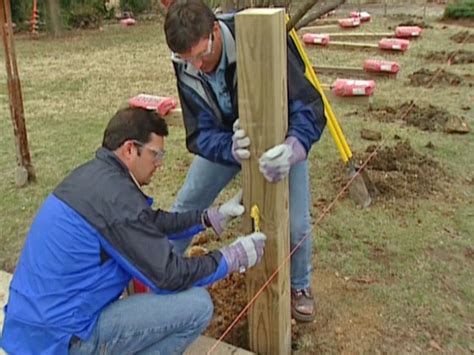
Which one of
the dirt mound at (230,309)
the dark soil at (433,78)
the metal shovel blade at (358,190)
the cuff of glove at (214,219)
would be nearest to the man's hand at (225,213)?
the cuff of glove at (214,219)

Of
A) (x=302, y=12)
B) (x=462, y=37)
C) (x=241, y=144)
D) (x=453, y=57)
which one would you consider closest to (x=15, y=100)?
(x=302, y=12)

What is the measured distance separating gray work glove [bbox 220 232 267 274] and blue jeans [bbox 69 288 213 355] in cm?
17

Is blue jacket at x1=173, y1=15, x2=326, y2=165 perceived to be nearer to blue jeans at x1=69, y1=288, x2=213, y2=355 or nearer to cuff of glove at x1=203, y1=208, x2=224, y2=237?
cuff of glove at x1=203, y1=208, x2=224, y2=237

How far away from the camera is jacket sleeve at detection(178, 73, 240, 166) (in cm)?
221

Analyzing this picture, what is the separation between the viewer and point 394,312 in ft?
8.82

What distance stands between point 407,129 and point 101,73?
5050 mm

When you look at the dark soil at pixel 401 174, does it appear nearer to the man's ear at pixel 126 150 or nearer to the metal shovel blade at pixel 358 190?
the metal shovel blade at pixel 358 190

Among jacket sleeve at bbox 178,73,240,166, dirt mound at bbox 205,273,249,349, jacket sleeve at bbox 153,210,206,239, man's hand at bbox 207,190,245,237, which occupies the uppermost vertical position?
jacket sleeve at bbox 178,73,240,166

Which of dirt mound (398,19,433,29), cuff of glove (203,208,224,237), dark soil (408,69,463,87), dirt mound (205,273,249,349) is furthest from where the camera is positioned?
dirt mound (398,19,433,29)

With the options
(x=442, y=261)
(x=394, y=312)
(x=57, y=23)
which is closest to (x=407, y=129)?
(x=442, y=261)

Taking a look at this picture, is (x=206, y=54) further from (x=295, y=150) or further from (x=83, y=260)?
(x=83, y=260)

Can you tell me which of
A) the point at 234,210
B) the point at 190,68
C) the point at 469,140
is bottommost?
the point at 469,140

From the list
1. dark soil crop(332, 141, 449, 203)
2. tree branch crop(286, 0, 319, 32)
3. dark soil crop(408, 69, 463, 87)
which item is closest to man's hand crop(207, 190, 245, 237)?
tree branch crop(286, 0, 319, 32)

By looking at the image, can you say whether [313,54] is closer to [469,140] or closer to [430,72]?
[430,72]
